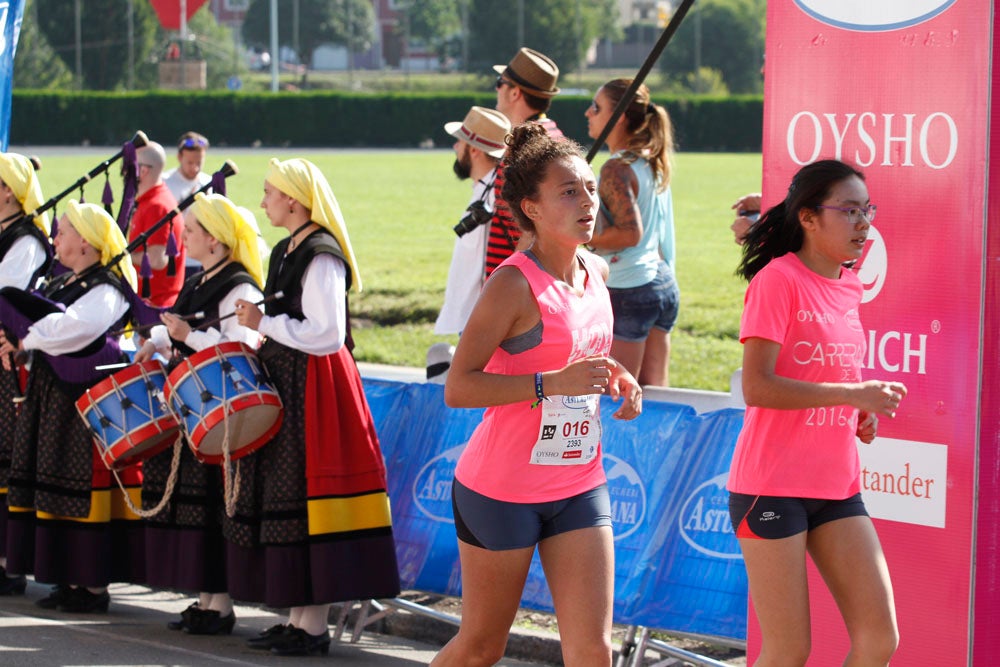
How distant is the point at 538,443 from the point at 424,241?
19523 millimetres

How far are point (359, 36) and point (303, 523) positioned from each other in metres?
105

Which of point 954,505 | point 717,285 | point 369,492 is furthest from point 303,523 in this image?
point 717,285

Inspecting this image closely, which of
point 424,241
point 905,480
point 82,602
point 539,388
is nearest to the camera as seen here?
point 539,388

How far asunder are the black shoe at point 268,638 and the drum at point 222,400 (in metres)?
0.73

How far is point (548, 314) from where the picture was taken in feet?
13.6

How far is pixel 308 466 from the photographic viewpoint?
602 centimetres

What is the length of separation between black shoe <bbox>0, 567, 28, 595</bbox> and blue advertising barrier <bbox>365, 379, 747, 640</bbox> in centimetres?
192

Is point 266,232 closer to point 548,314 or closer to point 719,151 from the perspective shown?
point 548,314

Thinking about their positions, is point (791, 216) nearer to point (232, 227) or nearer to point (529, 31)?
point (232, 227)

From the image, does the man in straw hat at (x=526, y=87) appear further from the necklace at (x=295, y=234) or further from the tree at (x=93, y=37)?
the tree at (x=93, y=37)

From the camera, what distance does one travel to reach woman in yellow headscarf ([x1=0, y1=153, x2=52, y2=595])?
7105mm

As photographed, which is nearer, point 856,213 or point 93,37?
point 856,213

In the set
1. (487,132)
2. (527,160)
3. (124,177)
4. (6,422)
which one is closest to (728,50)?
(124,177)

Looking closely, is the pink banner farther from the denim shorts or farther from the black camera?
the denim shorts
